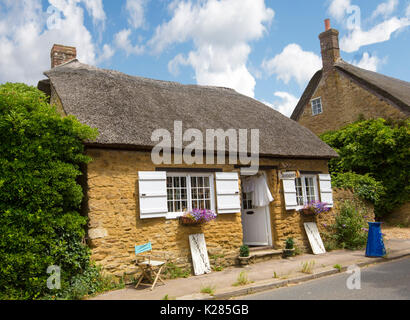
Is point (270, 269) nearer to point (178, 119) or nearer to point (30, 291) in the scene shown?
point (178, 119)

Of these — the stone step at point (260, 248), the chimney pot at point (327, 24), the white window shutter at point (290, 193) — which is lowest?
the stone step at point (260, 248)

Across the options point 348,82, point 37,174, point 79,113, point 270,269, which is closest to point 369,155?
point 348,82

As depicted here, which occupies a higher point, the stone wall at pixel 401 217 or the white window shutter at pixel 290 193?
the white window shutter at pixel 290 193

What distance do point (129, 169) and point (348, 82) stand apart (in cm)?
1392

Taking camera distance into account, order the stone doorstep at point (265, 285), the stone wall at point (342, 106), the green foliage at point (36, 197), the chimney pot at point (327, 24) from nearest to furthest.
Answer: the green foliage at point (36, 197) → the stone doorstep at point (265, 285) → the stone wall at point (342, 106) → the chimney pot at point (327, 24)

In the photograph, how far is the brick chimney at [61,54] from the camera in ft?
36.2

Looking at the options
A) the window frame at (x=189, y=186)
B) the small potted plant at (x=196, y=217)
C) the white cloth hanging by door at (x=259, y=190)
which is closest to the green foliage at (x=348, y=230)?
the white cloth hanging by door at (x=259, y=190)

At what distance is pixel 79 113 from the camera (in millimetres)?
7293

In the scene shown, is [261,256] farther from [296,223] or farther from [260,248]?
[296,223]

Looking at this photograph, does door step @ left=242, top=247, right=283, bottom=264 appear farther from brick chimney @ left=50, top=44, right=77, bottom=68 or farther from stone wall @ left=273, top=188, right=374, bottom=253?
brick chimney @ left=50, top=44, right=77, bottom=68

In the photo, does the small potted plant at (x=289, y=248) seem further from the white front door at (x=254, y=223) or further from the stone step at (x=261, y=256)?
the white front door at (x=254, y=223)

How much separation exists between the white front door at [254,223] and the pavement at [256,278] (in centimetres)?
104

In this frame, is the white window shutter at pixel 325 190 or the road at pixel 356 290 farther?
the white window shutter at pixel 325 190

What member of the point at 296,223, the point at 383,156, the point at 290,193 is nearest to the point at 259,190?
the point at 290,193
